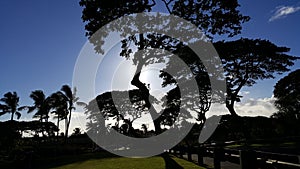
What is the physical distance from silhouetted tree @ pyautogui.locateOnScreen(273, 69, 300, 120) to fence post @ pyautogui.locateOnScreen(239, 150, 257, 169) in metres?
38.1

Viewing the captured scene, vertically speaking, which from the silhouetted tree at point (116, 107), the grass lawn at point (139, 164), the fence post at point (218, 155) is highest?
the silhouetted tree at point (116, 107)

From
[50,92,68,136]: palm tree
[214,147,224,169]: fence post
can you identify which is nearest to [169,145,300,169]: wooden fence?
[214,147,224,169]: fence post

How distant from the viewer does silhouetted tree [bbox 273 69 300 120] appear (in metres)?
40.3

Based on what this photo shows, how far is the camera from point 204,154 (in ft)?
34.8

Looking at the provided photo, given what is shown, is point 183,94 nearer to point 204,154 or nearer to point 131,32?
point 131,32

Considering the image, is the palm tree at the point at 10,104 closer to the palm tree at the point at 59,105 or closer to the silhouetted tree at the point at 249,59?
the palm tree at the point at 59,105

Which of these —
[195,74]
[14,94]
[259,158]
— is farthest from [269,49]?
[14,94]

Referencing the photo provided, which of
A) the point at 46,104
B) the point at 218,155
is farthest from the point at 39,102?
the point at 218,155

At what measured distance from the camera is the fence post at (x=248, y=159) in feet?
17.8

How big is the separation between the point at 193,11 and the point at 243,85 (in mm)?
16946

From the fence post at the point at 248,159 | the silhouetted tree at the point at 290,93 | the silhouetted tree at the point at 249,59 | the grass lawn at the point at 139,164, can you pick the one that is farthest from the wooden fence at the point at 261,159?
the silhouetted tree at the point at 290,93

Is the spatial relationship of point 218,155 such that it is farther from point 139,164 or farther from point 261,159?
point 139,164

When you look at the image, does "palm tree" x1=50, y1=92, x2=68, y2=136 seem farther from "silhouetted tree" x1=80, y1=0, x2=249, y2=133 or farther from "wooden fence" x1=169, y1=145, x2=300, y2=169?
"wooden fence" x1=169, y1=145, x2=300, y2=169

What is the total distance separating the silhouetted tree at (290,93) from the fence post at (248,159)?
38.1m
